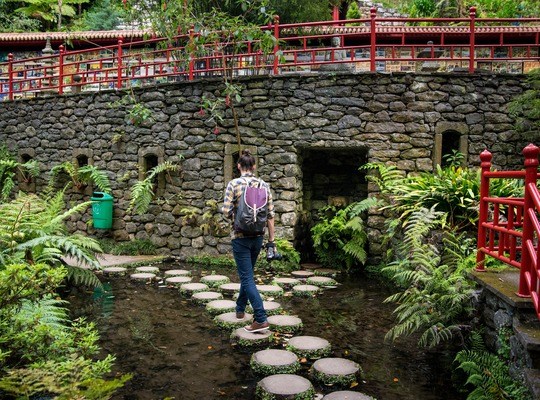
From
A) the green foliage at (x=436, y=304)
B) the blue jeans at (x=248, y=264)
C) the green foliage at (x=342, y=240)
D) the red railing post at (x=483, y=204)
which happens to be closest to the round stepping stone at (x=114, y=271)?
the green foliage at (x=342, y=240)

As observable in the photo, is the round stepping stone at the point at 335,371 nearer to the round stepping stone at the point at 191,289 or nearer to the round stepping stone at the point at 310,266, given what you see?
the round stepping stone at the point at 191,289

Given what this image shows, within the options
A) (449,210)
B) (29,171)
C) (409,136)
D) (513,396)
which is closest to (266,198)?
(513,396)

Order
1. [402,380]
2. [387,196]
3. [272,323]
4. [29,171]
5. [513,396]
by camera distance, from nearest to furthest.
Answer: [513,396] < [402,380] < [272,323] < [387,196] < [29,171]

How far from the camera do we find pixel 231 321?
5828 mm

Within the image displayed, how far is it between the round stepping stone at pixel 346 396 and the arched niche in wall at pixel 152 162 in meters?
7.56

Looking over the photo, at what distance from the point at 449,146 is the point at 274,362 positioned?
6659mm

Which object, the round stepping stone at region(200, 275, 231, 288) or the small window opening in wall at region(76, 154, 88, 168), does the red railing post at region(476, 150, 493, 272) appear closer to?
the round stepping stone at region(200, 275, 231, 288)

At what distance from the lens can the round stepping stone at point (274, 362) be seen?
4512 mm

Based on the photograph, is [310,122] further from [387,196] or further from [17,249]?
[17,249]

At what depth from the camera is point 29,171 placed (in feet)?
41.3

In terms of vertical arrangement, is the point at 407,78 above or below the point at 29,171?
above

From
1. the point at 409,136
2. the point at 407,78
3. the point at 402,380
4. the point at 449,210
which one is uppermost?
the point at 407,78

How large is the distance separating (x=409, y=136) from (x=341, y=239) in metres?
2.28

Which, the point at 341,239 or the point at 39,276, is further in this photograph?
the point at 341,239
